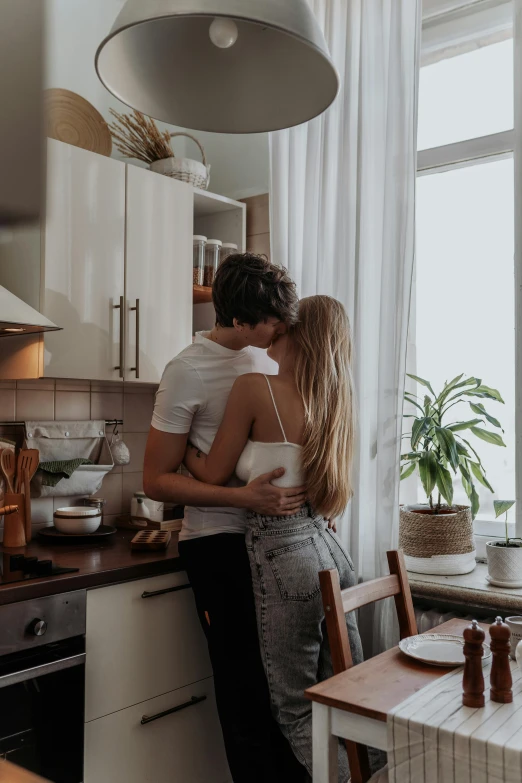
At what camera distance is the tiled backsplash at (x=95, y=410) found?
91.3 inches

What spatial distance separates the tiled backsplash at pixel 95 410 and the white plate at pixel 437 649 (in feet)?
4.26

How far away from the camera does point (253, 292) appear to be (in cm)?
183

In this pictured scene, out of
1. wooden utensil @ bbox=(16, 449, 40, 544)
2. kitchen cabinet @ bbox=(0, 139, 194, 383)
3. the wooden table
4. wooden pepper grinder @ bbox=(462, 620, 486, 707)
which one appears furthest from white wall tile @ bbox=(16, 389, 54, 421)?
wooden pepper grinder @ bbox=(462, 620, 486, 707)

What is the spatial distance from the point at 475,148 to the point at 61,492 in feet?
5.82

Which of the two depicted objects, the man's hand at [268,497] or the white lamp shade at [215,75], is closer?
the white lamp shade at [215,75]

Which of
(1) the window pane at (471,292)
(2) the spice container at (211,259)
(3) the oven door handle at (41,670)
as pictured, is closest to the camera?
(3) the oven door handle at (41,670)

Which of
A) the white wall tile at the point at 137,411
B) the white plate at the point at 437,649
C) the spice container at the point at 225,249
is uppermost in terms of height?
the spice container at the point at 225,249

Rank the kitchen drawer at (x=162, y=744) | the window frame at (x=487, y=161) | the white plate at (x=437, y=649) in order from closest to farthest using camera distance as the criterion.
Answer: the white plate at (x=437, y=649) → the kitchen drawer at (x=162, y=744) → the window frame at (x=487, y=161)

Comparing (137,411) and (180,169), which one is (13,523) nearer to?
(137,411)

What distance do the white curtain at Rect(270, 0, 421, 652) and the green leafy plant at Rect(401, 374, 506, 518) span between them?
132 mm

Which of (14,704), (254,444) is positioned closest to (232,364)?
(254,444)

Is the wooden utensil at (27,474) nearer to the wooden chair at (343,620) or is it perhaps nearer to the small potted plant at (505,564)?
the wooden chair at (343,620)

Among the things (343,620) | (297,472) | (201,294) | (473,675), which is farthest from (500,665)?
(201,294)

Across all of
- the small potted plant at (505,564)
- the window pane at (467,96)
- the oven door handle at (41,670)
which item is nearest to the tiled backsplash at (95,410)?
the oven door handle at (41,670)
